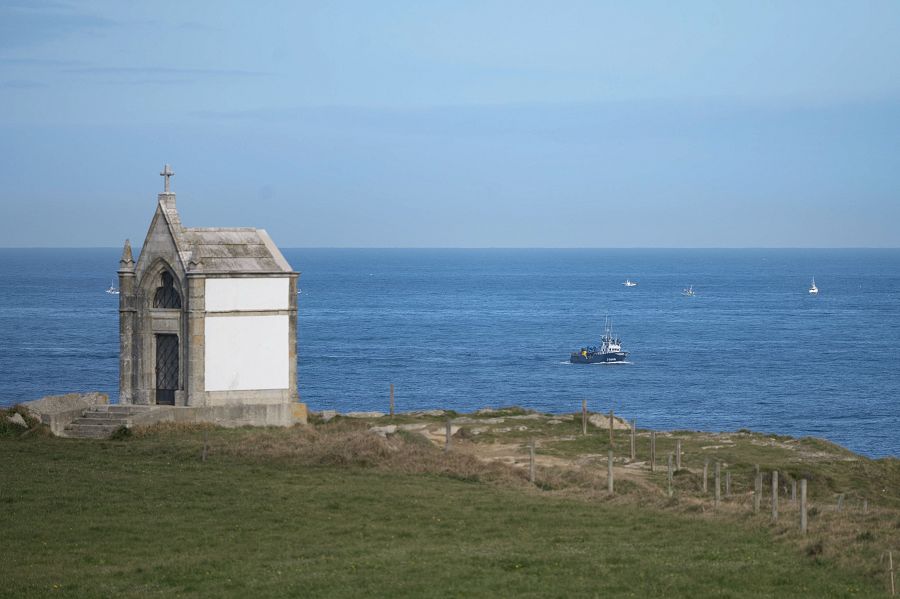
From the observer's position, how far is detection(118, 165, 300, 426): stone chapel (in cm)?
4222

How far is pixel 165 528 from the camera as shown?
2794 cm

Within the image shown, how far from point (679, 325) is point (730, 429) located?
8714cm

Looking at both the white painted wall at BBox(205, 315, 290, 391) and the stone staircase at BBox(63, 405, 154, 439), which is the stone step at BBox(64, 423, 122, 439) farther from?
the white painted wall at BBox(205, 315, 290, 391)

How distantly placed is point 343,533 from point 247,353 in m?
16.1

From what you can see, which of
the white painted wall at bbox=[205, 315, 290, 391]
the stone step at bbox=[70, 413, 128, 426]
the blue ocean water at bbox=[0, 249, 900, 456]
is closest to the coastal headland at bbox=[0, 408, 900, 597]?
the stone step at bbox=[70, 413, 128, 426]

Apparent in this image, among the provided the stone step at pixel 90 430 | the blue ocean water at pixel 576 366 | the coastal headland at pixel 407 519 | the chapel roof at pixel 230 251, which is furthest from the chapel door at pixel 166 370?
the blue ocean water at pixel 576 366

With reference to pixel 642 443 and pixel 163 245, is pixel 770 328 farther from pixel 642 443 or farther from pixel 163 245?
pixel 163 245

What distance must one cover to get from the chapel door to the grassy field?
4893 mm

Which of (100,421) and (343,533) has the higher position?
(100,421)

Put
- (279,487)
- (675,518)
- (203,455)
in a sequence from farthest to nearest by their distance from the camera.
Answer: (203,455), (279,487), (675,518)

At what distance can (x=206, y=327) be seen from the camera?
42.3 meters

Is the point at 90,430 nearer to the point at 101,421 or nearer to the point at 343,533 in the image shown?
the point at 101,421

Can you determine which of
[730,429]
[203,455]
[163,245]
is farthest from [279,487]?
[730,429]

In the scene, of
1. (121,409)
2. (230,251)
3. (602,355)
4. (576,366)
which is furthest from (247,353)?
(602,355)
